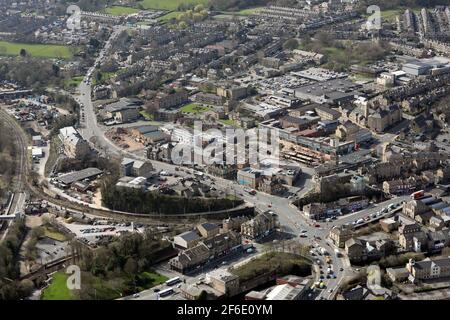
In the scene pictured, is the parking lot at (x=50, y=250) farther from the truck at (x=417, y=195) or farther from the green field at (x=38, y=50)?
the green field at (x=38, y=50)

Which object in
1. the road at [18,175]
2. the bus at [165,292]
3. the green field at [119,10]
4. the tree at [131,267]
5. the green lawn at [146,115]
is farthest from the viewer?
the green field at [119,10]

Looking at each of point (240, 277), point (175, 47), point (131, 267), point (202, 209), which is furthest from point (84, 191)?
point (175, 47)

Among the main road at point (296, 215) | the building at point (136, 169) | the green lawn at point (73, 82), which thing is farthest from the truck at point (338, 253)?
the green lawn at point (73, 82)

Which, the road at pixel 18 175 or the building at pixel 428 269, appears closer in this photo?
the building at pixel 428 269

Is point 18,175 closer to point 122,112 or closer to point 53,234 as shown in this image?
point 53,234

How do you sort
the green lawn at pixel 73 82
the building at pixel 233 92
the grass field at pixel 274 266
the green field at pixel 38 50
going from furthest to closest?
1. the green field at pixel 38 50
2. the green lawn at pixel 73 82
3. the building at pixel 233 92
4. the grass field at pixel 274 266
